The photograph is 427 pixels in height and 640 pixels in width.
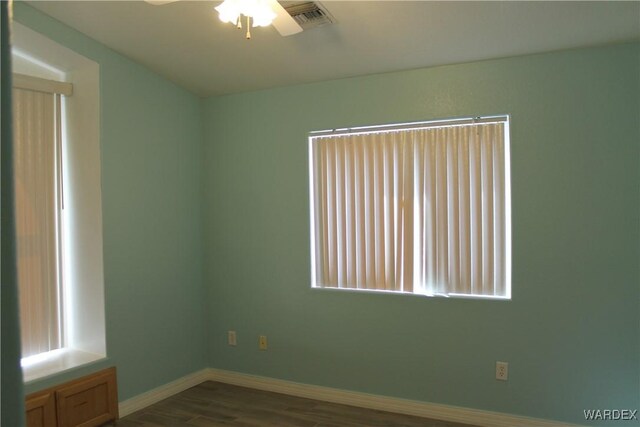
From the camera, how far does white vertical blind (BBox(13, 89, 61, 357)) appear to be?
2.97 metres

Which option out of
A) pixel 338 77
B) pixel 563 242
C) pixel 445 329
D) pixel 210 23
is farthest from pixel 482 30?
pixel 445 329

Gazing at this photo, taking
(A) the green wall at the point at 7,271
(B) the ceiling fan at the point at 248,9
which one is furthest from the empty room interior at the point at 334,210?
(A) the green wall at the point at 7,271

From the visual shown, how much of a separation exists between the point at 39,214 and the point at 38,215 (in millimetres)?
11

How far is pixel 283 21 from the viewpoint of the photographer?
2.11 metres

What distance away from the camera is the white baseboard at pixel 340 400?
295 cm

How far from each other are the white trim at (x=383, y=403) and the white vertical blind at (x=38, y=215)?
1.51 m

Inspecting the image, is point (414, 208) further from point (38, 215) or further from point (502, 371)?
point (38, 215)

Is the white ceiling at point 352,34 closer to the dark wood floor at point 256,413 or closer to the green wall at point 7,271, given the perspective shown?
the green wall at point 7,271

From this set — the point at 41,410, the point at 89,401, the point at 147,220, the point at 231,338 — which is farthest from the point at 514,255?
the point at 41,410

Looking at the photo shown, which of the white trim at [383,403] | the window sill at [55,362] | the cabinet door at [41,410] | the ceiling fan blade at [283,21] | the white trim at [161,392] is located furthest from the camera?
the white trim at [161,392]

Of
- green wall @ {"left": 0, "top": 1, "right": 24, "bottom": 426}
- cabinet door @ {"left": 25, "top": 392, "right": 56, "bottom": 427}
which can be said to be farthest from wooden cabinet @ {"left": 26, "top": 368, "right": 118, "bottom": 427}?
green wall @ {"left": 0, "top": 1, "right": 24, "bottom": 426}

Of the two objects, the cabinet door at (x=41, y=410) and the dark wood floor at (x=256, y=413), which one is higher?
the cabinet door at (x=41, y=410)

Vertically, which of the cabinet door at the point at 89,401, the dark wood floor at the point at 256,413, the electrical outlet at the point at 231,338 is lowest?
the dark wood floor at the point at 256,413

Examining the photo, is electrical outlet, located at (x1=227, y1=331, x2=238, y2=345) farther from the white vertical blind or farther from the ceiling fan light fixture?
the ceiling fan light fixture
